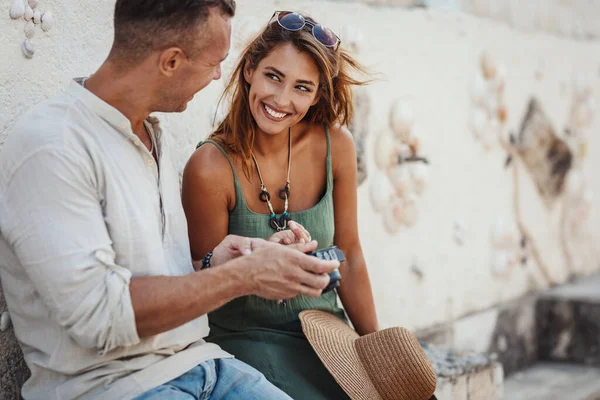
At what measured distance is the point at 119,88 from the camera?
1.89 m

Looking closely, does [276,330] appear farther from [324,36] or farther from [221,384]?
[324,36]

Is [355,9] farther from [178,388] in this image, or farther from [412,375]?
[178,388]

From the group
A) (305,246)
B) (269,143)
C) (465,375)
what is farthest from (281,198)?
(465,375)

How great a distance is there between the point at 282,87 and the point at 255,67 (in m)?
0.13

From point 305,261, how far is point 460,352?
6.19ft

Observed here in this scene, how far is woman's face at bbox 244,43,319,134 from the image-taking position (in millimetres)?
2525

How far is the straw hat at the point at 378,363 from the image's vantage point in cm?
232

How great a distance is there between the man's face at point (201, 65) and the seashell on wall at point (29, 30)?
0.54 m

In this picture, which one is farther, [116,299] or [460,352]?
[460,352]

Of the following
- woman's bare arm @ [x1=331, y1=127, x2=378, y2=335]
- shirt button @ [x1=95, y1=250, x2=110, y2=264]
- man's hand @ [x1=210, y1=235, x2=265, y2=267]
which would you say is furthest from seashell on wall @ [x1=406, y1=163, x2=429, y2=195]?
shirt button @ [x1=95, y1=250, x2=110, y2=264]

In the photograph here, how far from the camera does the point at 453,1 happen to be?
446cm

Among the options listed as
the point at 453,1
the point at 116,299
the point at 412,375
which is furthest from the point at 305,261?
the point at 453,1

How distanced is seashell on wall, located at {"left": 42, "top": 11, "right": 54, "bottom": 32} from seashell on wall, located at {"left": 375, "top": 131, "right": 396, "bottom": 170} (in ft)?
6.25

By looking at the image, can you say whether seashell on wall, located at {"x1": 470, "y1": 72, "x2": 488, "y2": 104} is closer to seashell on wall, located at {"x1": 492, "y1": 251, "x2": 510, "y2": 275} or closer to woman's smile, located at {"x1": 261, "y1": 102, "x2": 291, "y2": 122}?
seashell on wall, located at {"x1": 492, "y1": 251, "x2": 510, "y2": 275}
